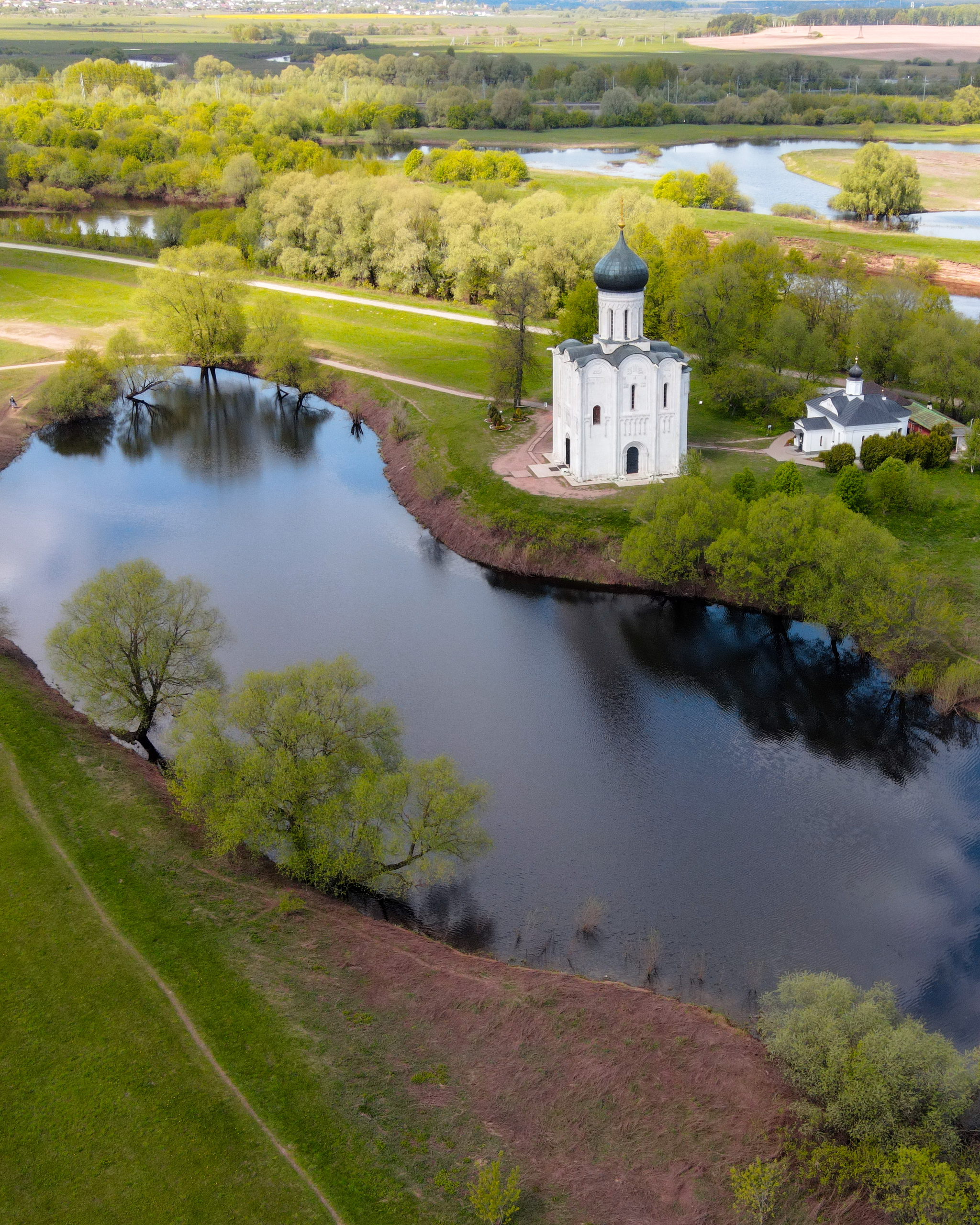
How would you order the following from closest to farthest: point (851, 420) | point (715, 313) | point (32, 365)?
point (851, 420) → point (715, 313) → point (32, 365)

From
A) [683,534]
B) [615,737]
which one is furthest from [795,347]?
[615,737]

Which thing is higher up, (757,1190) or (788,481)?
(788,481)

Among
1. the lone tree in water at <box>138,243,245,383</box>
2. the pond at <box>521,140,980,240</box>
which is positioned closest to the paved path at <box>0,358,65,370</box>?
the lone tree in water at <box>138,243,245,383</box>

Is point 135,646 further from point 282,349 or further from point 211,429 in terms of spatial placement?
point 282,349

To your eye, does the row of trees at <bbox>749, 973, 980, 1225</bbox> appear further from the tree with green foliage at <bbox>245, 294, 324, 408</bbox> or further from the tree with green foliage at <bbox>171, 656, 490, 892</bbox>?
the tree with green foliage at <bbox>245, 294, 324, 408</bbox>

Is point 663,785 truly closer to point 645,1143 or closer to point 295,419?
point 645,1143

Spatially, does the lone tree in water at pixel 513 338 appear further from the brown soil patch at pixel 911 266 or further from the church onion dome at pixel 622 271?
the brown soil patch at pixel 911 266
